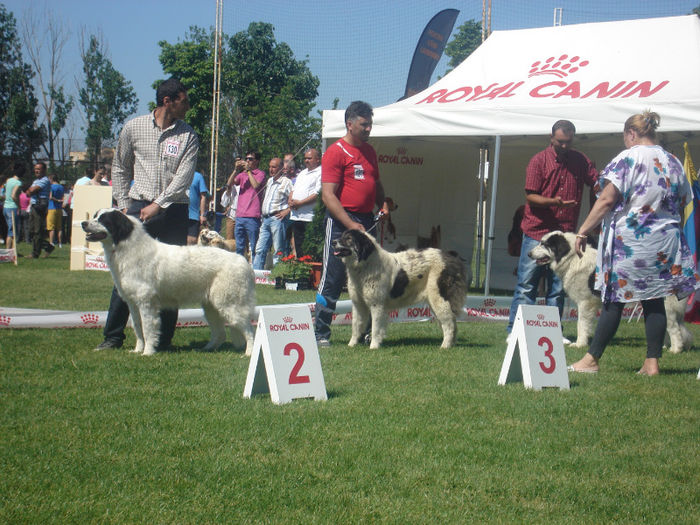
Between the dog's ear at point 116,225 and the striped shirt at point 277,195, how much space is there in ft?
20.8

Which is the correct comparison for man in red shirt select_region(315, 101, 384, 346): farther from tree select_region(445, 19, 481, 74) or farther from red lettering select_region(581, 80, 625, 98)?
tree select_region(445, 19, 481, 74)

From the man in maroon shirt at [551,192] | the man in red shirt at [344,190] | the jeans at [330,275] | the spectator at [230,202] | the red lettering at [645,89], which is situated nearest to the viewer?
the man in red shirt at [344,190]

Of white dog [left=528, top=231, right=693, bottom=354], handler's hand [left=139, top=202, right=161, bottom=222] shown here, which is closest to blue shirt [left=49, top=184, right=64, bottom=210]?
handler's hand [left=139, top=202, right=161, bottom=222]

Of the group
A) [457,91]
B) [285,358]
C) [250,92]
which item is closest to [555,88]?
[457,91]

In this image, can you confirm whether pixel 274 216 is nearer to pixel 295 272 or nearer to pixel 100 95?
pixel 295 272

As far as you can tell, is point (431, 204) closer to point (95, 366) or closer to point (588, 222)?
point (588, 222)

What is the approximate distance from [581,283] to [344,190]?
2.70 meters

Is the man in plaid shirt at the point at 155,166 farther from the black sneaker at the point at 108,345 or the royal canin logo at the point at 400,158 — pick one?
the royal canin logo at the point at 400,158

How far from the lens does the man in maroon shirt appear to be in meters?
7.25

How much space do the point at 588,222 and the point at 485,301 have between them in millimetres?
4014

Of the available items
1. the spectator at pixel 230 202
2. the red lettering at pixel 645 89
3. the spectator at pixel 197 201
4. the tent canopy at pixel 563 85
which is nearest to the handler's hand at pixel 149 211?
the spectator at pixel 197 201

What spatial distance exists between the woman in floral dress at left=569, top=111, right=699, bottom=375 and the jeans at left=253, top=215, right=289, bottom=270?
7.68 metres

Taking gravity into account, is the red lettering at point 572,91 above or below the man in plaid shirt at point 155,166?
above

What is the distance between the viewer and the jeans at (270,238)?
12.7 metres
